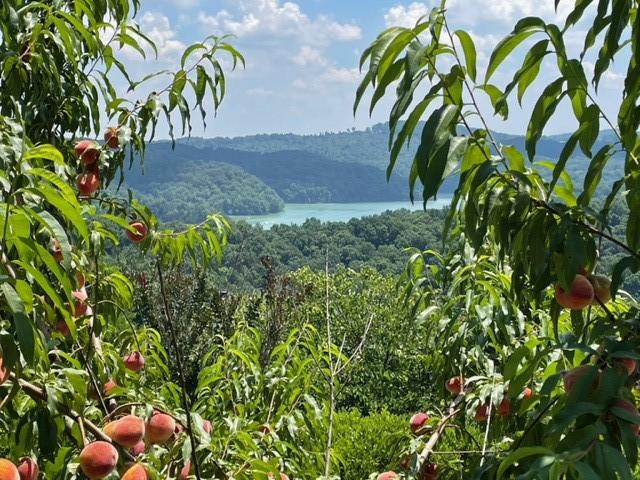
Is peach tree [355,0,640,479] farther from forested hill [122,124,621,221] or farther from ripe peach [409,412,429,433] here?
forested hill [122,124,621,221]

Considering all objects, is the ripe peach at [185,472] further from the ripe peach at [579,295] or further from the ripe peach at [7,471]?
the ripe peach at [579,295]

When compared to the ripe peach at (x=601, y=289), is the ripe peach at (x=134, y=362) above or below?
below

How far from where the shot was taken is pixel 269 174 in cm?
9350

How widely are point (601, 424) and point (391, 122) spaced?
1.26 feet

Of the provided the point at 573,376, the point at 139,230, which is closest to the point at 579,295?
the point at 573,376

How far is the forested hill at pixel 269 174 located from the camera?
6755 centimetres

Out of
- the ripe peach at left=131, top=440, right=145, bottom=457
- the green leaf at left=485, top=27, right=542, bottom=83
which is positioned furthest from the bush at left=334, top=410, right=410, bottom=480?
the green leaf at left=485, top=27, right=542, bottom=83

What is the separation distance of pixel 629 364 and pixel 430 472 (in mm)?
891

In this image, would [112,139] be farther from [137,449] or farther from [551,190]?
[551,190]

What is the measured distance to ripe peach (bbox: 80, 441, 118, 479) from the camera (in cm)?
108

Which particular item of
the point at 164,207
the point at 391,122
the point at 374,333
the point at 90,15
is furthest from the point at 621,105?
the point at 164,207

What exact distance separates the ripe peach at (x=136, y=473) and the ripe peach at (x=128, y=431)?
0.06 metres

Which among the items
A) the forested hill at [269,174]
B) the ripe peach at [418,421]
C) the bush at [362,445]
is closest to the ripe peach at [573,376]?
the ripe peach at [418,421]

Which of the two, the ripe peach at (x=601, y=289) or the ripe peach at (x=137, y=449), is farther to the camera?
the ripe peach at (x=137, y=449)
